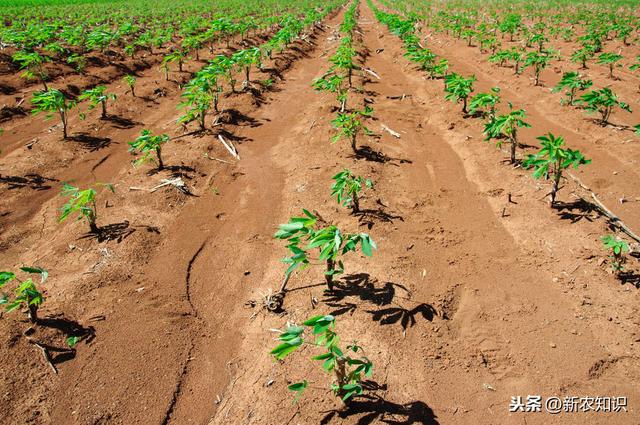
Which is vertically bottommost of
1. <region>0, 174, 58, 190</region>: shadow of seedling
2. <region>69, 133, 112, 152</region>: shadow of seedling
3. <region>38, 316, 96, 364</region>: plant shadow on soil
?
<region>38, 316, 96, 364</region>: plant shadow on soil

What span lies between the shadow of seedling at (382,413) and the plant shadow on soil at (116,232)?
11.3 feet

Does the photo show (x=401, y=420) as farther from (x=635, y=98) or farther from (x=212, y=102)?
(x=635, y=98)

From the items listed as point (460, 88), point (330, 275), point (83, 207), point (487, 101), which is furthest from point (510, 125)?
point (83, 207)

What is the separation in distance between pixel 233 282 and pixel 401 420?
2.32 metres

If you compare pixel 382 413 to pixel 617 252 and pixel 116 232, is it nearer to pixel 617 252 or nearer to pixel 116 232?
pixel 617 252

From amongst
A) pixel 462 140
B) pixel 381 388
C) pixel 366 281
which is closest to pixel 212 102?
pixel 462 140

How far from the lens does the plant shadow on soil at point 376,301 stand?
365cm

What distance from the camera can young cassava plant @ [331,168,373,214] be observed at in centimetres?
461

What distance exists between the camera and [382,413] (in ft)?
9.38

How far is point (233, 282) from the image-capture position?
432cm

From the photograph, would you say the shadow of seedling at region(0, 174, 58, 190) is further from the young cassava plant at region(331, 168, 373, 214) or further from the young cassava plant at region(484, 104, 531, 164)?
the young cassava plant at region(484, 104, 531, 164)

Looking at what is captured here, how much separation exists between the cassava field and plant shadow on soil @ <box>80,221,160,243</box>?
0.09ft

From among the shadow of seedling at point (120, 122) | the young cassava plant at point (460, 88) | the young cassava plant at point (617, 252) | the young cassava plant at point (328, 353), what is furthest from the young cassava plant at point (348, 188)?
the shadow of seedling at point (120, 122)

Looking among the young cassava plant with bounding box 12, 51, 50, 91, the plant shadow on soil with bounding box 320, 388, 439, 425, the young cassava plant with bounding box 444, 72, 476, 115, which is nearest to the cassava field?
the plant shadow on soil with bounding box 320, 388, 439, 425
